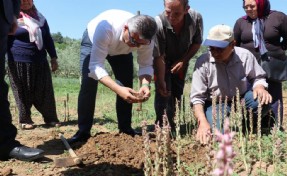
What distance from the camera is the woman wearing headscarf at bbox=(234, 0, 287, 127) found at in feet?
13.8

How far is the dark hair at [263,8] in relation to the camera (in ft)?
13.6

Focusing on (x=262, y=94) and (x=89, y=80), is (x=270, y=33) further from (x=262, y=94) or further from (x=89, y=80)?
(x=89, y=80)

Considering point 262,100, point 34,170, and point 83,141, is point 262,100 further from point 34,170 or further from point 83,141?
point 34,170

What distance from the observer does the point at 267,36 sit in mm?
4246

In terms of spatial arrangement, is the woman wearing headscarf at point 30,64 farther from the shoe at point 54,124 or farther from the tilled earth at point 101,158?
the tilled earth at point 101,158

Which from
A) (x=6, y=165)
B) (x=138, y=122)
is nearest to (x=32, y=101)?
(x=138, y=122)

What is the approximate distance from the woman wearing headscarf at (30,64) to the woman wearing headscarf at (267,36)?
2585mm

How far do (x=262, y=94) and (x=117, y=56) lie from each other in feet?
4.78

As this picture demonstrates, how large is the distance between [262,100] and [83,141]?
1.82 metres

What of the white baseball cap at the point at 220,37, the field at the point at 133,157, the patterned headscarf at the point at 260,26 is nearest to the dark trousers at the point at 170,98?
the field at the point at 133,157

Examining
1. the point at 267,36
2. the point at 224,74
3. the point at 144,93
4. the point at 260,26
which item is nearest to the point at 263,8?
the point at 260,26

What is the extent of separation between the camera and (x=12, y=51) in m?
4.94

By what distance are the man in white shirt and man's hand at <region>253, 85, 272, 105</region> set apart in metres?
1.04

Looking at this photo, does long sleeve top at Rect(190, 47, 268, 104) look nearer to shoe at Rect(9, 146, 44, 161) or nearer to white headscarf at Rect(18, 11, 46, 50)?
shoe at Rect(9, 146, 44, 161)
